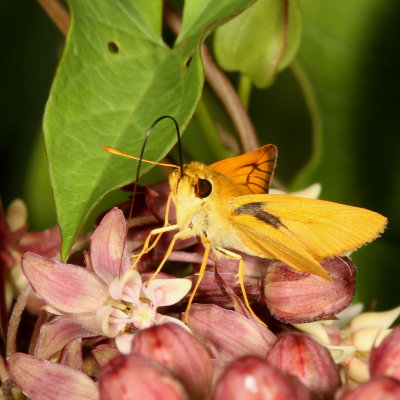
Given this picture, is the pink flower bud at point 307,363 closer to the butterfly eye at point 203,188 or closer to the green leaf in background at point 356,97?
the butterfly eye at point 203,188

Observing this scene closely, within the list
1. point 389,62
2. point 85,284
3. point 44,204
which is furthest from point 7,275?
point 389,62

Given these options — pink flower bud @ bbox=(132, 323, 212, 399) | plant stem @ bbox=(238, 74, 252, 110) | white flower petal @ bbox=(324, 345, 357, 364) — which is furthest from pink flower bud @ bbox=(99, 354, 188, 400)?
plant stem @ bbox=(238, 74, 252, 110)

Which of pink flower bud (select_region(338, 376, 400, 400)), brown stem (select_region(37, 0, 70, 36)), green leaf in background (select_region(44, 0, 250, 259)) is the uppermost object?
brown stem (select_region(37, 0, 70, 36))

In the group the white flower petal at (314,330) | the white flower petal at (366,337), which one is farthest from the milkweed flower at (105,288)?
the white flower petal at (366,337)

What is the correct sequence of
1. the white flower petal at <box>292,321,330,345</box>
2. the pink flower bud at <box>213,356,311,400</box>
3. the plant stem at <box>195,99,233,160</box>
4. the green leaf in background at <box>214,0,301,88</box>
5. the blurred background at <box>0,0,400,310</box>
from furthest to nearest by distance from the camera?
the blurred background at <box>0,0,400,310</box> → the plant stem at <box>195,99,233,160</box> → the green leaf in background at <box>214,0,301,88</box> → the white flower petal at <box>292,321,330,345</box> → the pink flower bud at <box>213,356,311,400</box>

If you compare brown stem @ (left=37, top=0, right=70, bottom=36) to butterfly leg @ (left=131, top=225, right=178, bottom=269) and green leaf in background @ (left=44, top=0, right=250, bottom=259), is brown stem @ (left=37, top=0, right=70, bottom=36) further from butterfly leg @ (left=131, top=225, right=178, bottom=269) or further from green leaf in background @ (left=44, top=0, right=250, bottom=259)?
butterfly leg @ (left=131, top=225, right=178, bottom=269)

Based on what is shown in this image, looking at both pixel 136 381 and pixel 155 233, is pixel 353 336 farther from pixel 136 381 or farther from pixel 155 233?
pixel 136 381
